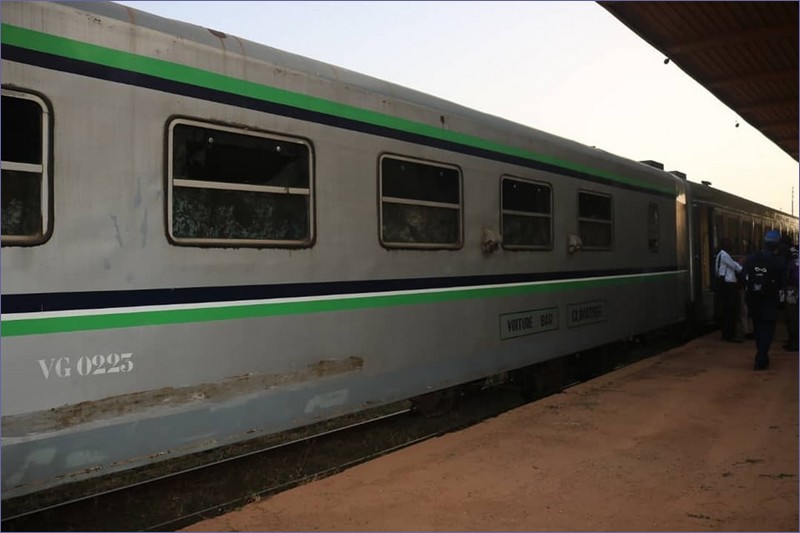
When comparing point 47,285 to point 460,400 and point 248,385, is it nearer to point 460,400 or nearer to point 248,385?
point 248,385

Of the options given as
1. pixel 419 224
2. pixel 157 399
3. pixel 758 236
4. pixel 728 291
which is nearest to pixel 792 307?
pixel 728 291

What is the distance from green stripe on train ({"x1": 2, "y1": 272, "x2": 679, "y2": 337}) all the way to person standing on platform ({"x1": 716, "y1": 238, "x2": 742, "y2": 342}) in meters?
6.12

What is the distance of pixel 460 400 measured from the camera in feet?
24.0

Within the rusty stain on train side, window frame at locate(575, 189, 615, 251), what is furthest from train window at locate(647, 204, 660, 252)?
the rusty stain on train side

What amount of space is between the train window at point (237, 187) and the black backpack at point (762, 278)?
6752 millimetres

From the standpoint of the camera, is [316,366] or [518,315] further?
[518,315]

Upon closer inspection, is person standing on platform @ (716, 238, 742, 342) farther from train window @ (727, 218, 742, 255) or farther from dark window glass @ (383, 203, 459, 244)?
dark window glass @ (383, 203, 459, 244)

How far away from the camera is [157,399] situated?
143 inches

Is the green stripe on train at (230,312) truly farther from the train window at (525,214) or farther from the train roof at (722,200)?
the train roof at (722,200)

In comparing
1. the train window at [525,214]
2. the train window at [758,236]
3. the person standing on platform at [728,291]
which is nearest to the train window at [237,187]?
the train window at [525,214]

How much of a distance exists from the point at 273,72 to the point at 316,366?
2058 mm

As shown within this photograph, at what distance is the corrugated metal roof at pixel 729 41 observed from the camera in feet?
24.6

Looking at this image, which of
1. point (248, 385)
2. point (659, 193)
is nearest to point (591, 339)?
point (659, 193)

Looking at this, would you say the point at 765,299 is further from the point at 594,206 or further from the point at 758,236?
the point at 758,236
